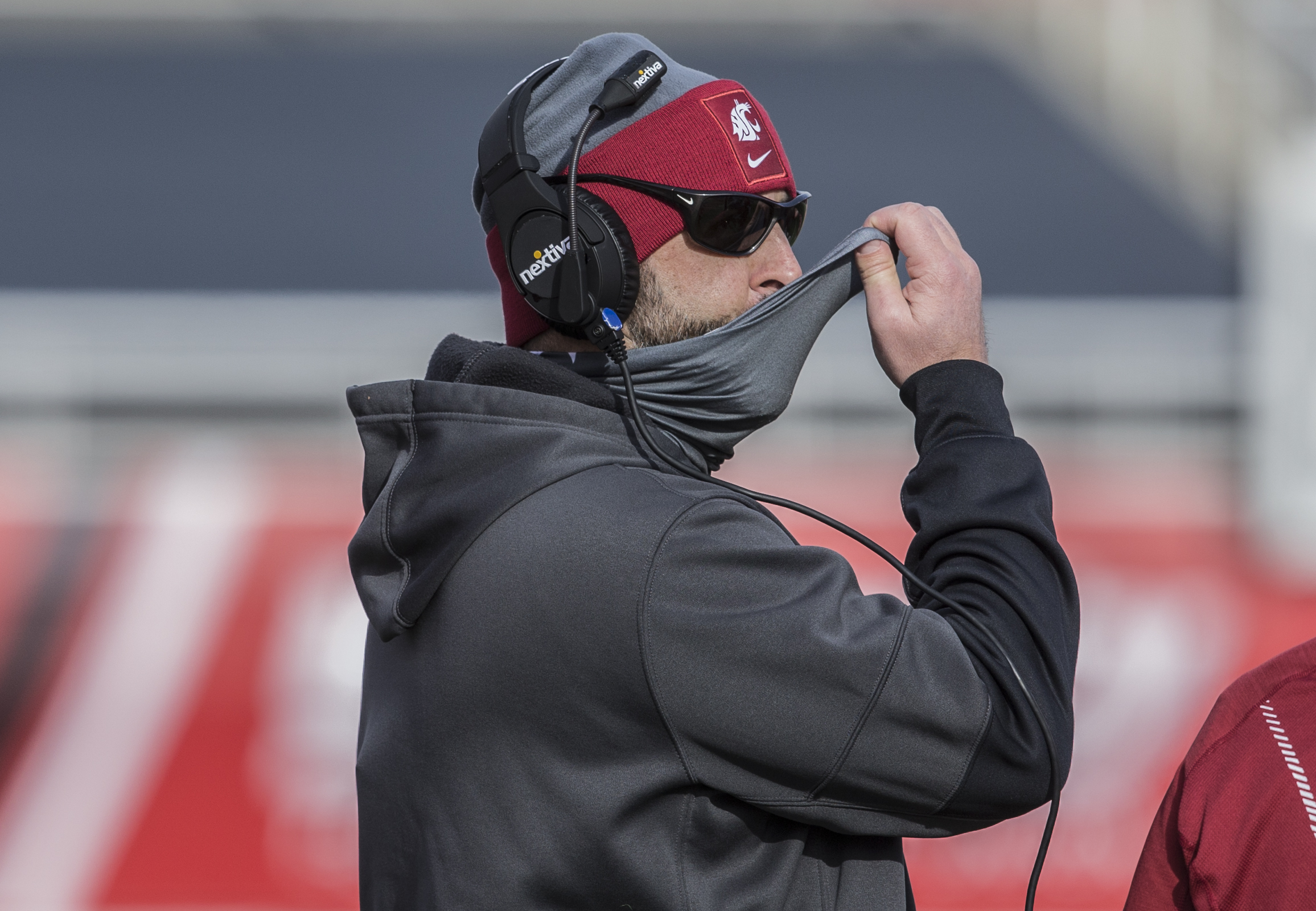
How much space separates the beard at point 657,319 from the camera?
133 cm

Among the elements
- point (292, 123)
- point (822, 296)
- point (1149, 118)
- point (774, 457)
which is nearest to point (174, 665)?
point (774, 457)

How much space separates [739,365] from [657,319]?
102mm

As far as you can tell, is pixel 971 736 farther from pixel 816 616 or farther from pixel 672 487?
pixel 672 487

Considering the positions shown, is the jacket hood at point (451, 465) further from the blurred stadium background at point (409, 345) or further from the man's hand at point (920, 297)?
the blurred stadium background at point (409, 345)

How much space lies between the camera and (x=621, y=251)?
1.30 metres

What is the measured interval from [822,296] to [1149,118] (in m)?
6.88

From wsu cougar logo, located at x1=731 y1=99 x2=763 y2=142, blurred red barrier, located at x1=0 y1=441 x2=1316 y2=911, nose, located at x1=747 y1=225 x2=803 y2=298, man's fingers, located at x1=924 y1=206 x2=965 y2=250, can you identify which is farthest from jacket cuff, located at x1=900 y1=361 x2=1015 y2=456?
blurred red barrier, located at x1=0 y1=441 x2=1316 y2=911

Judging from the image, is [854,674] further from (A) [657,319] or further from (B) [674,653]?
(A) [657,319]

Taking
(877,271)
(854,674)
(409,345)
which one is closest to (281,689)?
(409,345)

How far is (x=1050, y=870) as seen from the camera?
4016 mm

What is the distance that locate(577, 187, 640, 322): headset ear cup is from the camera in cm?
130

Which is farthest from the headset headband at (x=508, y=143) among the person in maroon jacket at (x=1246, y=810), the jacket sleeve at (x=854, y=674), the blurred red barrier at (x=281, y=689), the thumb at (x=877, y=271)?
the blurred red barrier at (x=281, y=689)

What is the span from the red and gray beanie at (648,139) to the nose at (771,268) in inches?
2.3

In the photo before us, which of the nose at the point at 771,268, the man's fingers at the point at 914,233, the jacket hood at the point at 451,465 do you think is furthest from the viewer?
the nose at the point at 771,268
